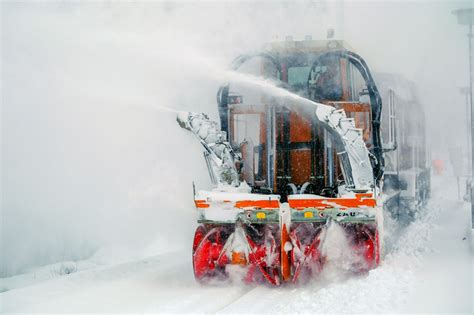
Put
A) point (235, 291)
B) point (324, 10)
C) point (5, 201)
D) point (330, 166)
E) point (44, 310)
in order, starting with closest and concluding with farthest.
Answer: point (44, 310)
point (235, 291)
point (330, 166)
point (5, 201)
point (324, 10)

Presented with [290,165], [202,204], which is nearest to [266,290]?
[202,204]

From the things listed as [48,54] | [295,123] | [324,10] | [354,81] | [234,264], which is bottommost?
[234,264]

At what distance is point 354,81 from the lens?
10.0 m

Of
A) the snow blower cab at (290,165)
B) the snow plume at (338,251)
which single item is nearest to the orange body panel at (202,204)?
the snow blower cab at (290,165)

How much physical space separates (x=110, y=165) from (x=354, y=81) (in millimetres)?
9429

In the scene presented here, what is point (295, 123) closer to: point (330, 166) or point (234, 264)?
point (330, 166)

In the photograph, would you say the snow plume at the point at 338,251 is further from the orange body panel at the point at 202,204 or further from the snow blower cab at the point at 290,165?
the orange body panel at the point at 202,204

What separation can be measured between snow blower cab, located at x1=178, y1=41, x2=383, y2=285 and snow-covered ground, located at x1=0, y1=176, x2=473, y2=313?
0.42 m

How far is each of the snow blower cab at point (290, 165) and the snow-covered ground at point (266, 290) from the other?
42 centimetres

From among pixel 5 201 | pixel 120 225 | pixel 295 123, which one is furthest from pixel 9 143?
pixel 295 123

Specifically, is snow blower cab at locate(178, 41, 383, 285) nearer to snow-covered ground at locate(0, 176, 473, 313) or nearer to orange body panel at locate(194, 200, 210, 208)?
orange body panel at locate(194, 200, 210, 208)

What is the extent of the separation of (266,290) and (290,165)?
2567 mm

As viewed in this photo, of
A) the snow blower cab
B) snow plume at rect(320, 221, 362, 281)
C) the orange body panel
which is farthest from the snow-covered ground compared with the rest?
the orange body panel

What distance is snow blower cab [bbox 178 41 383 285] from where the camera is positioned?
783cm
